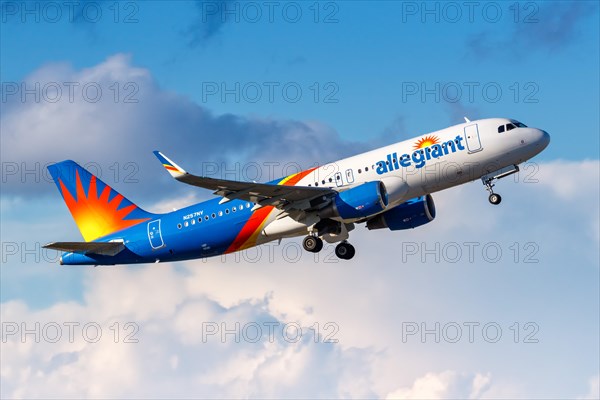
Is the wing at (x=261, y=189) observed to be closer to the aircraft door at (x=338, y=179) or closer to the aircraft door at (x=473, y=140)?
the aircraft door at (x=338, y=179)

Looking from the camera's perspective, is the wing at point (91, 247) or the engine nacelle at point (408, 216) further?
the engine nacelle at point (408, 216)

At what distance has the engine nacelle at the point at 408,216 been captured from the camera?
196 feet

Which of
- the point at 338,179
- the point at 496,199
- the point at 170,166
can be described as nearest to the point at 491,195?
the point at 496,199

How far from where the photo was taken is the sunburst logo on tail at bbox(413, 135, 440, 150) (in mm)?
53969

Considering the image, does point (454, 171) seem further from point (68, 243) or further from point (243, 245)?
point (68, 243)

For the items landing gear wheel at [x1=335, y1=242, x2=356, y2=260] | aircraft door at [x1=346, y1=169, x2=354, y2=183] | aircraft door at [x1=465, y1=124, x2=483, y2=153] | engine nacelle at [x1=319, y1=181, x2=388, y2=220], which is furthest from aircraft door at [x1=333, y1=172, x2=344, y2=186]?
aircraft door at [x1=465, y1=124, x2=483, y2=153]

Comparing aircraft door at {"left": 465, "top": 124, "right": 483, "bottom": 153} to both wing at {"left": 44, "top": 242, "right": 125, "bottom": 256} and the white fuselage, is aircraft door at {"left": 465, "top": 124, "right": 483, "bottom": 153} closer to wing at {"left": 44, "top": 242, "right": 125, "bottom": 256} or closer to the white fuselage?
the white fuselage

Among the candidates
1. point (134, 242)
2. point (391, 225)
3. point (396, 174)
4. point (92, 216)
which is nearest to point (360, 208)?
point (396, 174)

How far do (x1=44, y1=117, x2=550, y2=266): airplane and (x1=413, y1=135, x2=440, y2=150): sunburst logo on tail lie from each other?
5cm

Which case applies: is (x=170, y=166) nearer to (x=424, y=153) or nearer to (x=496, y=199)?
(x=424, y=153)

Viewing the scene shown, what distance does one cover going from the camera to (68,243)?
59.1 metres

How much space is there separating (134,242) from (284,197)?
34.9ft

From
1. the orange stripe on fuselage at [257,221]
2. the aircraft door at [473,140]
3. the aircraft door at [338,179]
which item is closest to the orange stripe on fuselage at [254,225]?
the orange stripe on fuselage at [257,221]

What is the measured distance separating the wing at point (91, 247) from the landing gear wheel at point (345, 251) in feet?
40.8
